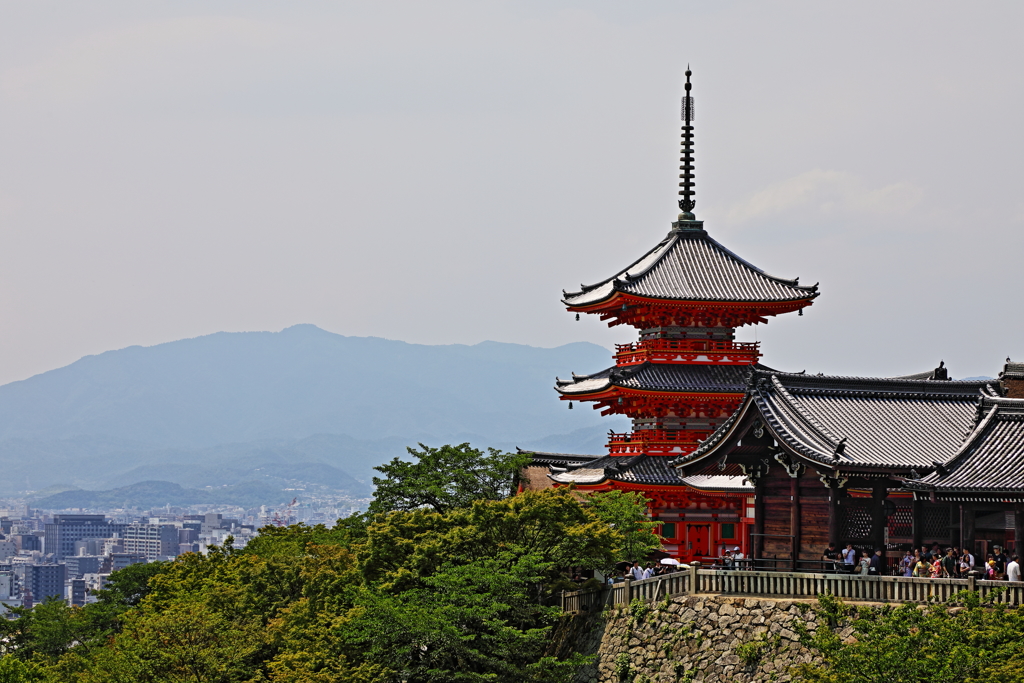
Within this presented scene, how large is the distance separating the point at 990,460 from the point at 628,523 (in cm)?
1120

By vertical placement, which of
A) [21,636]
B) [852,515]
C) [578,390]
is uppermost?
[578,390]

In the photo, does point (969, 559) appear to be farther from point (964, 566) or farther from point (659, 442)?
point (659, 442)

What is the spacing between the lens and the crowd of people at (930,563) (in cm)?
3070

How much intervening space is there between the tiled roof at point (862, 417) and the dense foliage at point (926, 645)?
4951mm

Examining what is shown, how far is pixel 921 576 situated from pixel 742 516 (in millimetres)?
17692

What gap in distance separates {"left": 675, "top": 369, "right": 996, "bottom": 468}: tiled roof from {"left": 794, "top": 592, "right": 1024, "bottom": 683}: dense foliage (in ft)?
16.2

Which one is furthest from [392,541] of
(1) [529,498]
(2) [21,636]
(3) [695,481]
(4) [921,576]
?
(2) [21,636]

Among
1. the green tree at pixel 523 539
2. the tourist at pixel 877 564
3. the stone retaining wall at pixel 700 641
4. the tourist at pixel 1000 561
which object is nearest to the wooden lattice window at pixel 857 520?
the tourist at pixel 877 564

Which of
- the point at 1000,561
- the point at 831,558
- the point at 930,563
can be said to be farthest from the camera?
the point at 831,558

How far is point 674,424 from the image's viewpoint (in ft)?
169

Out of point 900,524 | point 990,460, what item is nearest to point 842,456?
point 900,524

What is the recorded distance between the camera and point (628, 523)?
40781 mm

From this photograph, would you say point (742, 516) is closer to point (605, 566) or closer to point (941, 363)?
point (941, 363)

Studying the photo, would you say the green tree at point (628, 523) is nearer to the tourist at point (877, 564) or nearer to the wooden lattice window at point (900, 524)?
the wooden lattice window at point (900, 524)
